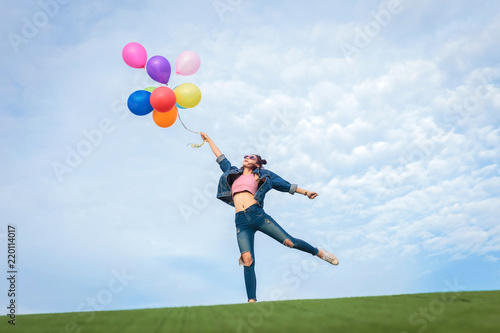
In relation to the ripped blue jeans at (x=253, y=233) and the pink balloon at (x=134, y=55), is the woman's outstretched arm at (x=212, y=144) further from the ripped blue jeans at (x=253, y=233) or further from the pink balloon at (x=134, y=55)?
the pink balloon at (x=134, y=55)

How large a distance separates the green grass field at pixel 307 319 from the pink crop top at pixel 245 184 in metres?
2.61

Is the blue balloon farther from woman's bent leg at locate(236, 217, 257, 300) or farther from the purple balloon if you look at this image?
woman's bent leg at locate(236, 217, 257, 300)

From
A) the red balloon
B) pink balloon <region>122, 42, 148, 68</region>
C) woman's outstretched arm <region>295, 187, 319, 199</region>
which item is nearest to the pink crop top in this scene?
woman's outstretched arm <region>295, 187, 319, 199</region>

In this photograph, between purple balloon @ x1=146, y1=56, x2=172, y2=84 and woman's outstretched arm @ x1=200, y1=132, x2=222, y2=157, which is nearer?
purple balloon @ x1=146, y1=56, x2=172, y2=84

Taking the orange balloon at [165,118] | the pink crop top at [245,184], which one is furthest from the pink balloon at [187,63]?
the pink crop top at [245,184]

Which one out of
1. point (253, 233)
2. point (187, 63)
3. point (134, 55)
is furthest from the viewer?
point (187, 63)

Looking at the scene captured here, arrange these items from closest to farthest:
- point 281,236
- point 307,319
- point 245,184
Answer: point 307,319, point 281,236, point 245,184

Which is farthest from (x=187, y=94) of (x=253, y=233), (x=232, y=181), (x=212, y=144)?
(x=253, y=233)

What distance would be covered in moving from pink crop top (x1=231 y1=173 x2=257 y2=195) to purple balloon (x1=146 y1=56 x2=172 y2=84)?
195 cm

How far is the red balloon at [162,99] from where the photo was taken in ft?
20.4

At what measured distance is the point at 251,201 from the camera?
6.18m

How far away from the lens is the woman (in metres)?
5.89

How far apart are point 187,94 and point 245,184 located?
1637 millimetres

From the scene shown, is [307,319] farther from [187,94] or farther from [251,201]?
[187,94]
